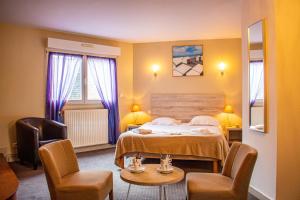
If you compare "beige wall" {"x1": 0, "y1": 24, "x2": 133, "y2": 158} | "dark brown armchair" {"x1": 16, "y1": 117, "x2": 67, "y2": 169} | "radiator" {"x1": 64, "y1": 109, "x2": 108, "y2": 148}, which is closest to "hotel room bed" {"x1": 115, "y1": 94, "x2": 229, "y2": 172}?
"dark brown armchair" {"x1": 16, "y1": 117, "x2": 67, "y2": 169}

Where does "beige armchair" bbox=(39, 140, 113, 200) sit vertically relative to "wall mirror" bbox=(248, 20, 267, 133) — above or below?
below

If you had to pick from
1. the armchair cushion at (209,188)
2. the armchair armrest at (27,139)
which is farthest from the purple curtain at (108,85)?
the armchair cushion at (209,188)

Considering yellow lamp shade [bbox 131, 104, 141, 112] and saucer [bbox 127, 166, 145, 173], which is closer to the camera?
saucer [bbox 127, 166, 145, 173]

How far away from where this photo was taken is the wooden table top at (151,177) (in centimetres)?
243

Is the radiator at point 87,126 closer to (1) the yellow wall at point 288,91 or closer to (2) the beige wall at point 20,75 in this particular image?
(2) the beige wall at point 20,75

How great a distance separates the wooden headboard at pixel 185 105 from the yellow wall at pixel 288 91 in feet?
10.7

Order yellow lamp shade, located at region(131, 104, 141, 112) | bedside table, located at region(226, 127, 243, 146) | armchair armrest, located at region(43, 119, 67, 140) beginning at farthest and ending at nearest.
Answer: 1. yellow lamp shade, located at region(131, 104, 141, 112)
2. bedside table, located at region(226, 127, 243, 146)
3. armchair armrest, located at region(43, 119, 67, 140)

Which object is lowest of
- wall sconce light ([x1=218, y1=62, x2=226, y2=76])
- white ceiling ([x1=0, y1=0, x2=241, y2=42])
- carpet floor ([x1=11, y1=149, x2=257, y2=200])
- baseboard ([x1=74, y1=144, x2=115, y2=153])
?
carpet floor ([x1=11, y1=149, x2=257, y2=200])

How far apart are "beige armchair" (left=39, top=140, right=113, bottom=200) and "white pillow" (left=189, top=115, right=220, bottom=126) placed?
125 inches

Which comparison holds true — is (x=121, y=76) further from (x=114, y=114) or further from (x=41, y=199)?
(x=41, y=199)

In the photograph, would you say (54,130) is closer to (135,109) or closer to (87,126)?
(87,126)

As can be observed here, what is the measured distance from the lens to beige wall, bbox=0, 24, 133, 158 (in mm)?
4867

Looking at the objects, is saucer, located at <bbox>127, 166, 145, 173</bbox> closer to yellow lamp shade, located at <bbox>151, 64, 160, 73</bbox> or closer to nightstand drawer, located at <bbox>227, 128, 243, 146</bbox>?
nightstand drawer, located at <bbox>227, 128, 243, 146</bbox>

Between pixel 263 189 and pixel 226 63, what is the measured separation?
360 centimetres
